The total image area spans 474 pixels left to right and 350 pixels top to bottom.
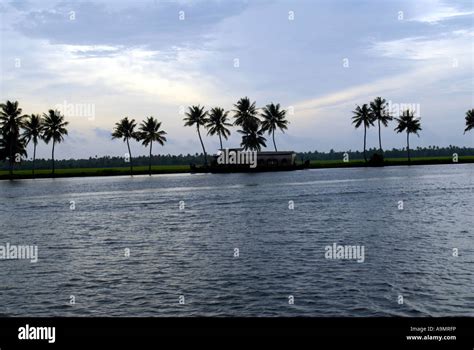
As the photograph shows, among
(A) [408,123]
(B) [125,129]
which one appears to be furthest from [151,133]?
(A) [408,123]

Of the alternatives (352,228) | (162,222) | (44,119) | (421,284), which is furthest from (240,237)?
(44,119)

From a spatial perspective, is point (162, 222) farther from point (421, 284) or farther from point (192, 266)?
point (421, 284)

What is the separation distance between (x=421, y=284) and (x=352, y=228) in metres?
19.3

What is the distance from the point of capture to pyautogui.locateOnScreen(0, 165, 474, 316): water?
18734 mm

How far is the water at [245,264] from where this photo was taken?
61.5ft

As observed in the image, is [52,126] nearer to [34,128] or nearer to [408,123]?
[34,128]
